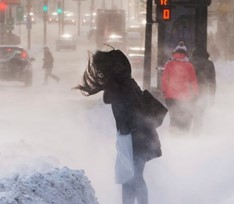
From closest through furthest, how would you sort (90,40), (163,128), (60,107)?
(163,128) → (60,107) → (90,40)

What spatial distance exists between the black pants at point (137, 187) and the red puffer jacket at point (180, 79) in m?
4.12

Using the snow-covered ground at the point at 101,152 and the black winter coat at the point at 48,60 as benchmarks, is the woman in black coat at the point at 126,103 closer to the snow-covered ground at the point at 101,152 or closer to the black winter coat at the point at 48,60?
the snow-covered ground at the point at 101,152

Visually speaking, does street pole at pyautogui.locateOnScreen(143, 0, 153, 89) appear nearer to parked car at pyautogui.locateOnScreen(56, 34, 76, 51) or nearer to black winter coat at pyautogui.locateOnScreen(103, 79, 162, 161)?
black winter coat at pyautogui.locateOnScreen(103, 79, 162, 161)

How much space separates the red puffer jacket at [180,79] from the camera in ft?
36.0

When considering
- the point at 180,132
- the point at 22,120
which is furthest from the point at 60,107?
the point at 180,132

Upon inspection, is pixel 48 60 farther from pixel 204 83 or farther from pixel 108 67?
pixel 108 67

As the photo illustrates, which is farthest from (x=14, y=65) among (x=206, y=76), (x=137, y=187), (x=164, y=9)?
(x=137, y=187)

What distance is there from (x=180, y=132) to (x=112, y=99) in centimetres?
501

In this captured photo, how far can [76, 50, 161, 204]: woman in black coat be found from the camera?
271 inches

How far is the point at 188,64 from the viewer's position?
36.0 feet

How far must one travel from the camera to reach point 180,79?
1102cm

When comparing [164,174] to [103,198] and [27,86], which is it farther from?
[27,86]

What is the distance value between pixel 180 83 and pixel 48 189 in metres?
5.94

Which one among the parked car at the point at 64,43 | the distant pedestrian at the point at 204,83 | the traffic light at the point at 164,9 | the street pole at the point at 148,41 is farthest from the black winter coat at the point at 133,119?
the parked car at the point at 64,43
